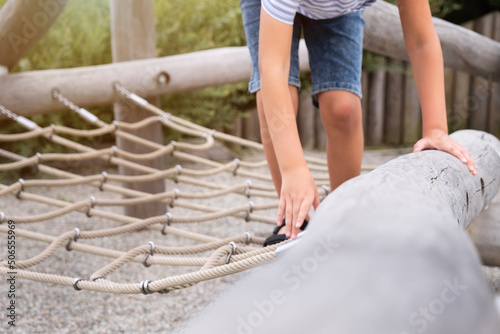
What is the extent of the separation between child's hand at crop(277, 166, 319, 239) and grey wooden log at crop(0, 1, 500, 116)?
1030mm

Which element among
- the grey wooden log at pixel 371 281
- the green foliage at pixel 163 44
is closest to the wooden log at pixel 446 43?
the grey wooden log at pixel 371 281

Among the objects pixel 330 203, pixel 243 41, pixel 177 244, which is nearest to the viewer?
pixel 330 203

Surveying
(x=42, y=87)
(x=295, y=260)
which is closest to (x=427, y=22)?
(x=295, y=260)

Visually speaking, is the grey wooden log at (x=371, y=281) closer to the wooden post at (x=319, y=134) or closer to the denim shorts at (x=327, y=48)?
the denim shorts at (x=327, y=48)

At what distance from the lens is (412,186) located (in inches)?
23.4

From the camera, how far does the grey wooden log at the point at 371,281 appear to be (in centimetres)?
41

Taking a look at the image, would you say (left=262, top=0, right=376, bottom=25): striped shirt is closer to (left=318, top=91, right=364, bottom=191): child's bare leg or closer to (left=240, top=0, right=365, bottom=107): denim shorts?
(left=240, top=0, right=365, bottom=107): denim shorts

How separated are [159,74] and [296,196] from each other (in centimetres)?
136

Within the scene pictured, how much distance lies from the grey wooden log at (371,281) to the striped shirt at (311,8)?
52 centimetres

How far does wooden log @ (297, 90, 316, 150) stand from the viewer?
480 centimetres

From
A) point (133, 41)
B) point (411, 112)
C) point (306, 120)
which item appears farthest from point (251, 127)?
point (133, 41)

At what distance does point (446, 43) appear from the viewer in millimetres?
1900

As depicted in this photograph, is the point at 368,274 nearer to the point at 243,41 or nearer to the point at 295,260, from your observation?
the point at 295,260

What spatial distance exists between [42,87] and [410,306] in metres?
1.90
